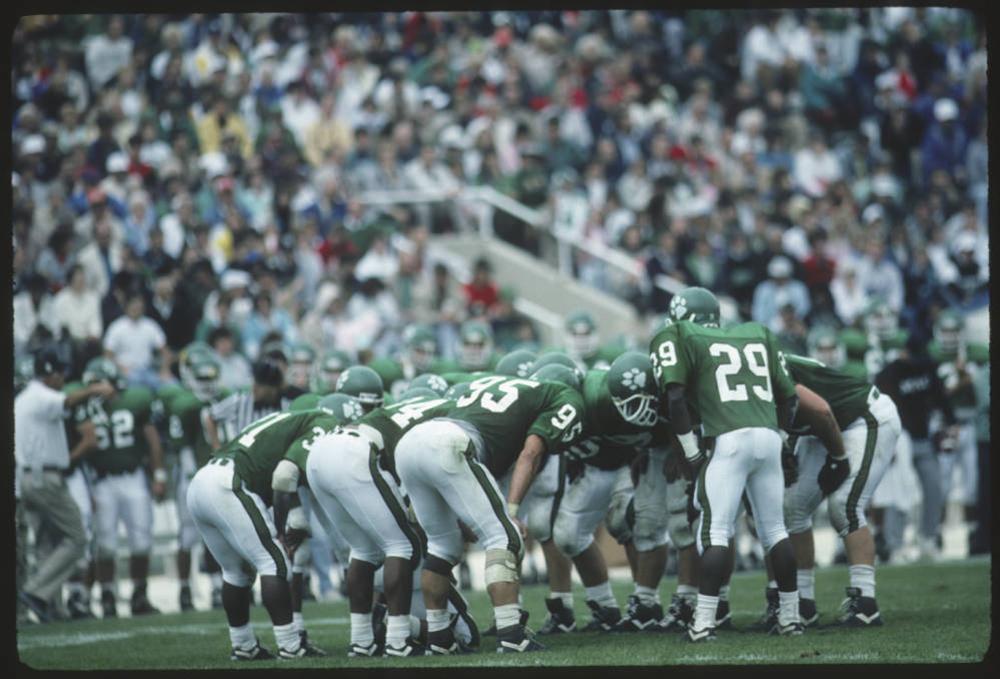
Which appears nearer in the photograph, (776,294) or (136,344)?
(136,344)

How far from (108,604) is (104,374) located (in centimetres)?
178

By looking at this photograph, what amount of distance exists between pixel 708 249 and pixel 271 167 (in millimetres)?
4891

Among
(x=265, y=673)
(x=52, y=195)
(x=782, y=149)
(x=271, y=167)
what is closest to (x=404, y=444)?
(x=265, y=673)

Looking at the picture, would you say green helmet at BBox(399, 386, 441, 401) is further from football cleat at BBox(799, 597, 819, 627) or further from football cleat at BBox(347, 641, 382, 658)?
football cleat at BBox(799, 597, 819, 627)

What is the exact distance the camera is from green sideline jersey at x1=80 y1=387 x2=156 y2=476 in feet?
43.9

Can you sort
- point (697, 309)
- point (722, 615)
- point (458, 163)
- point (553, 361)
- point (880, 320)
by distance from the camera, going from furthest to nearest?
point (458, 163) → point (880, 320) → point (553, 361) → point (722, 615) → point (697, 309)

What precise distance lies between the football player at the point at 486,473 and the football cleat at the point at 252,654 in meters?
0.94

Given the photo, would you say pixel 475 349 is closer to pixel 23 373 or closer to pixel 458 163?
pixel 23 373

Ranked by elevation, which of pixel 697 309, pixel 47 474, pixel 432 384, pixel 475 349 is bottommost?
pixel 47 474

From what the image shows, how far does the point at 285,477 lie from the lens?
9.14 m

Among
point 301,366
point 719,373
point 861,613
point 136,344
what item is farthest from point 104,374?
point 861,613

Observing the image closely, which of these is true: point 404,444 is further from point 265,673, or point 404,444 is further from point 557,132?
point 557,132

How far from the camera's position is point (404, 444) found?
8688 millimetres

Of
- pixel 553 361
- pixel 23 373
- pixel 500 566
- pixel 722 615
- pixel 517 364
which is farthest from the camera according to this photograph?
pixel 23 373
